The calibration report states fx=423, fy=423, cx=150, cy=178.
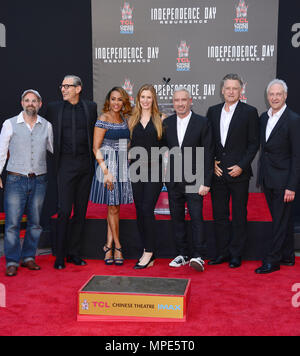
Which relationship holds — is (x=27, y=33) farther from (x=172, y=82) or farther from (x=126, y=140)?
(x=126, y=140)

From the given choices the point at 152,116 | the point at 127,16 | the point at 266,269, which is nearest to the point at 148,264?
the point at 266,269

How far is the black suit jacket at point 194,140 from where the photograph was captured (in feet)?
10.8

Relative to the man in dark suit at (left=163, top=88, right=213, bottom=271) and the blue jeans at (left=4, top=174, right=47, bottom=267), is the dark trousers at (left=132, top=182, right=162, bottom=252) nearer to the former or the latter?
the man in dark suit at (left=163, top=88, right=213, bottom=271)

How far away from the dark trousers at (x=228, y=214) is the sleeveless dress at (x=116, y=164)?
2.38ft

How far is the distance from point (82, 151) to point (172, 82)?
203 centimetres

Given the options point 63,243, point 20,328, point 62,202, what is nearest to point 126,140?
point 62,202

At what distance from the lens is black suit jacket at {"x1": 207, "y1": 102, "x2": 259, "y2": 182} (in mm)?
3293

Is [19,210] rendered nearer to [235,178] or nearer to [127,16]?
[235,178]

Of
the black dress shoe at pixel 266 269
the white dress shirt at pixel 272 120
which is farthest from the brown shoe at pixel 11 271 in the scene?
the white dress shirt at pixel 272 120

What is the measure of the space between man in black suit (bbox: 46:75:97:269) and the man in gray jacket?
123 millimetres

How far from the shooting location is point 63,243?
3490 millimetres

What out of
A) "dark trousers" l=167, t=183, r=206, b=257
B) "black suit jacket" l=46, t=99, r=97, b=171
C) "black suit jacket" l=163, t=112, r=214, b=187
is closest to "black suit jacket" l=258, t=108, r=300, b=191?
"black suit jacket" l=163, t=112, r=214, b=187
